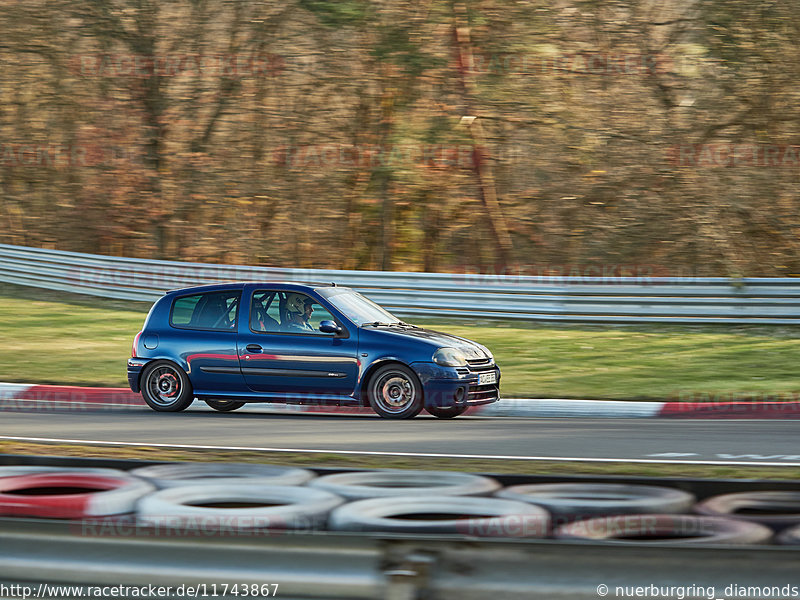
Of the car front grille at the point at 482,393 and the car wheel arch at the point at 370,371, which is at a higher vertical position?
the car wheel arch at the point at 370,371

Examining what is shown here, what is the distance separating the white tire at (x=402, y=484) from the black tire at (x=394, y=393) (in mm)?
4980

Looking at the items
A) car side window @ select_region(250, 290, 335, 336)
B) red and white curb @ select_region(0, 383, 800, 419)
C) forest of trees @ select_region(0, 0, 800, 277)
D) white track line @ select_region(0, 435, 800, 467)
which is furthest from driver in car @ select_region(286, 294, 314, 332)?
forest of trees @ select_region(0, 0, 800, 277)

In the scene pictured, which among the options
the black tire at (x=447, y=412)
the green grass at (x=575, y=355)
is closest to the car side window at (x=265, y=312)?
the black tire at (x=447, y=412)

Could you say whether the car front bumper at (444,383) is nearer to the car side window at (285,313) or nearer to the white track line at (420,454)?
the car side window at (285,313)

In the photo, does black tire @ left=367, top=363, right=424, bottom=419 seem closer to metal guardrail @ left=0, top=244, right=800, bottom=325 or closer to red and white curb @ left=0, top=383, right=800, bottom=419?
red and white curb @ left=0, top=383, right=800, bottom=419

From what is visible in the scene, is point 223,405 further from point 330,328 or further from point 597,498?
point 597,498

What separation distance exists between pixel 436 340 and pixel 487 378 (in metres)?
0.69

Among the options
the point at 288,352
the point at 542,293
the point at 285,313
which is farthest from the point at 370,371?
the point at 542,293

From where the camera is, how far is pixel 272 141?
72.7ft

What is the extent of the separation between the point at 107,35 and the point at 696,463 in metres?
20.0

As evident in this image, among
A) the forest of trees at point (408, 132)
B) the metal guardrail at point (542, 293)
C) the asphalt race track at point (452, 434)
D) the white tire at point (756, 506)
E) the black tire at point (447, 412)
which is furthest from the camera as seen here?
the forest of trees at point (408, 132)

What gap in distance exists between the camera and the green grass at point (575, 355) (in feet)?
40.4

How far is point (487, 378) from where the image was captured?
415 inches

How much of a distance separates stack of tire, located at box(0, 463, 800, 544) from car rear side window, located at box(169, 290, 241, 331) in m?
5.59
